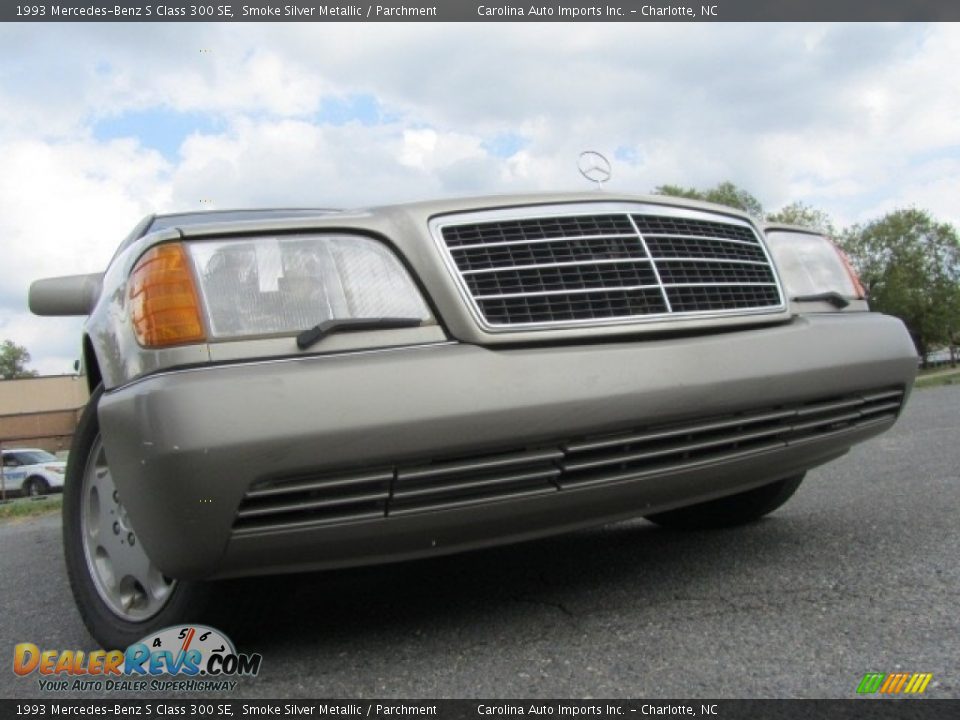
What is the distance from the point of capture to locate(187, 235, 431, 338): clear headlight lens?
2043mm

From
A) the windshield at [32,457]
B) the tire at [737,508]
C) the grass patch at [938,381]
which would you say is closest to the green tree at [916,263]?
the grass patch at [938,381]

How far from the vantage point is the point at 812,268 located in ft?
9.84

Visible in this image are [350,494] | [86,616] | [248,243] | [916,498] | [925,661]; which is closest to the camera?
[925,661]

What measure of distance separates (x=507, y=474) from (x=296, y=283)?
66 cm

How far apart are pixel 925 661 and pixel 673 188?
142 feet

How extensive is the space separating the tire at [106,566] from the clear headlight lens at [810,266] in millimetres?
2007

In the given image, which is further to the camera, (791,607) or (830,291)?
(830,291)

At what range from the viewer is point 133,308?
6.96 ft

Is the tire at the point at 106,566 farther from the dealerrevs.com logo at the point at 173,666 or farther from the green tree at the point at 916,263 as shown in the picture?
the green tree at the point at 916,263

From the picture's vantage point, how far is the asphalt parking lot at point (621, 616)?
1873mm
